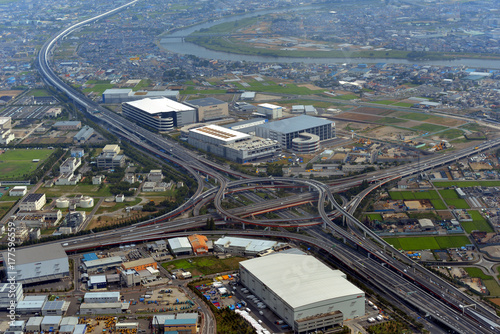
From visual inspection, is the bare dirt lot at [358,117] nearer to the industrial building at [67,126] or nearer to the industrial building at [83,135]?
the industrial building at [83,135]

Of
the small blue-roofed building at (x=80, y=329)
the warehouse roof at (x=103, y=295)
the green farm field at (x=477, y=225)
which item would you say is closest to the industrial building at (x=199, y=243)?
the warehouse roof at (x=103, y=295)

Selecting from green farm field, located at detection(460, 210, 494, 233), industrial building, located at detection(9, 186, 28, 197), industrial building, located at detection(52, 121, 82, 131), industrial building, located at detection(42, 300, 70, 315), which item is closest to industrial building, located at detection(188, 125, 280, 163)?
industrial building, located at detection(52, 121, 82, 131)

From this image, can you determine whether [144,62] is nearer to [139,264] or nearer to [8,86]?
[8,86]

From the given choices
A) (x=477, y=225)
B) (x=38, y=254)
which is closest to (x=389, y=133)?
(x=477, y=225)

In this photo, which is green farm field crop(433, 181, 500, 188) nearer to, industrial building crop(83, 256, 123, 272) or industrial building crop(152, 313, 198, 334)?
industrial building crop(83, 256, 123, 272)

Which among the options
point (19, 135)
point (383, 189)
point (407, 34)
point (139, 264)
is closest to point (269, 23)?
point (407, 34)

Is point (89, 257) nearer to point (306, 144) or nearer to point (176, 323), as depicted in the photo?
point (176, 323)
